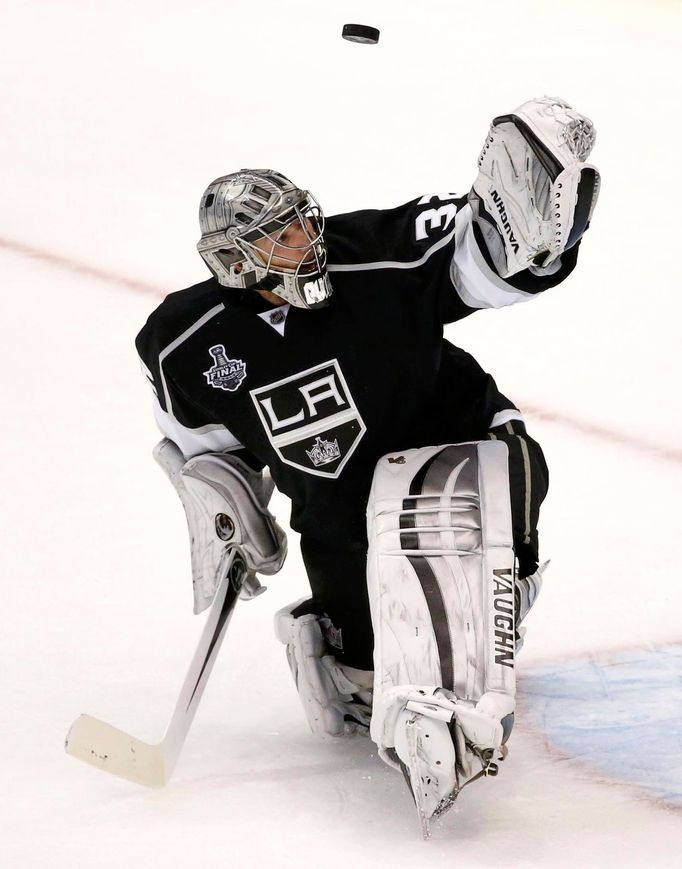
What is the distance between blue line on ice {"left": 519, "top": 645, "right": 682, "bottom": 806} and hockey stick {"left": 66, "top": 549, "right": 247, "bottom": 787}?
618 mm

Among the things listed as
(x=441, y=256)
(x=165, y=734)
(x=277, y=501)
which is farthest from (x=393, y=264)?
(x=277, y=501)

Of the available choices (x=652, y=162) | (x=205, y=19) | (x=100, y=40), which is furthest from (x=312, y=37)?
(x=652, y=162)

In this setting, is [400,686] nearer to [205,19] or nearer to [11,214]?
[11,214]

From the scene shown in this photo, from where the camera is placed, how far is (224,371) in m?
2.51

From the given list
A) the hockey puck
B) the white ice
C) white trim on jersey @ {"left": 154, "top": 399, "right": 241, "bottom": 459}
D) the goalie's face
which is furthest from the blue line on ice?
the hockey puck

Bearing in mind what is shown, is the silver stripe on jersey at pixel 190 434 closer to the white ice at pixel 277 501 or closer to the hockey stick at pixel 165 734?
the hockey stick at pixel 165 734

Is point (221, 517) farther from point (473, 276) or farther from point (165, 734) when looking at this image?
point (473, 276)

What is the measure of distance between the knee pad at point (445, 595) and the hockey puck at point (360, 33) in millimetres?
3677

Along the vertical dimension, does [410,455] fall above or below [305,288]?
below

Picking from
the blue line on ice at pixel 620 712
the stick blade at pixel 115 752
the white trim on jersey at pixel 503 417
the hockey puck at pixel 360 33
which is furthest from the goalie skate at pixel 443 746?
the hockey puck at pixel 360 33

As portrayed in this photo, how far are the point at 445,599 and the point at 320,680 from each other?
463 millimetres

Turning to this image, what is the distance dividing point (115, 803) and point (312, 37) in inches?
167

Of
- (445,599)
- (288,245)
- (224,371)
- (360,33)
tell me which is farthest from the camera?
(360,33)

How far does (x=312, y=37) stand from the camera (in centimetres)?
598
